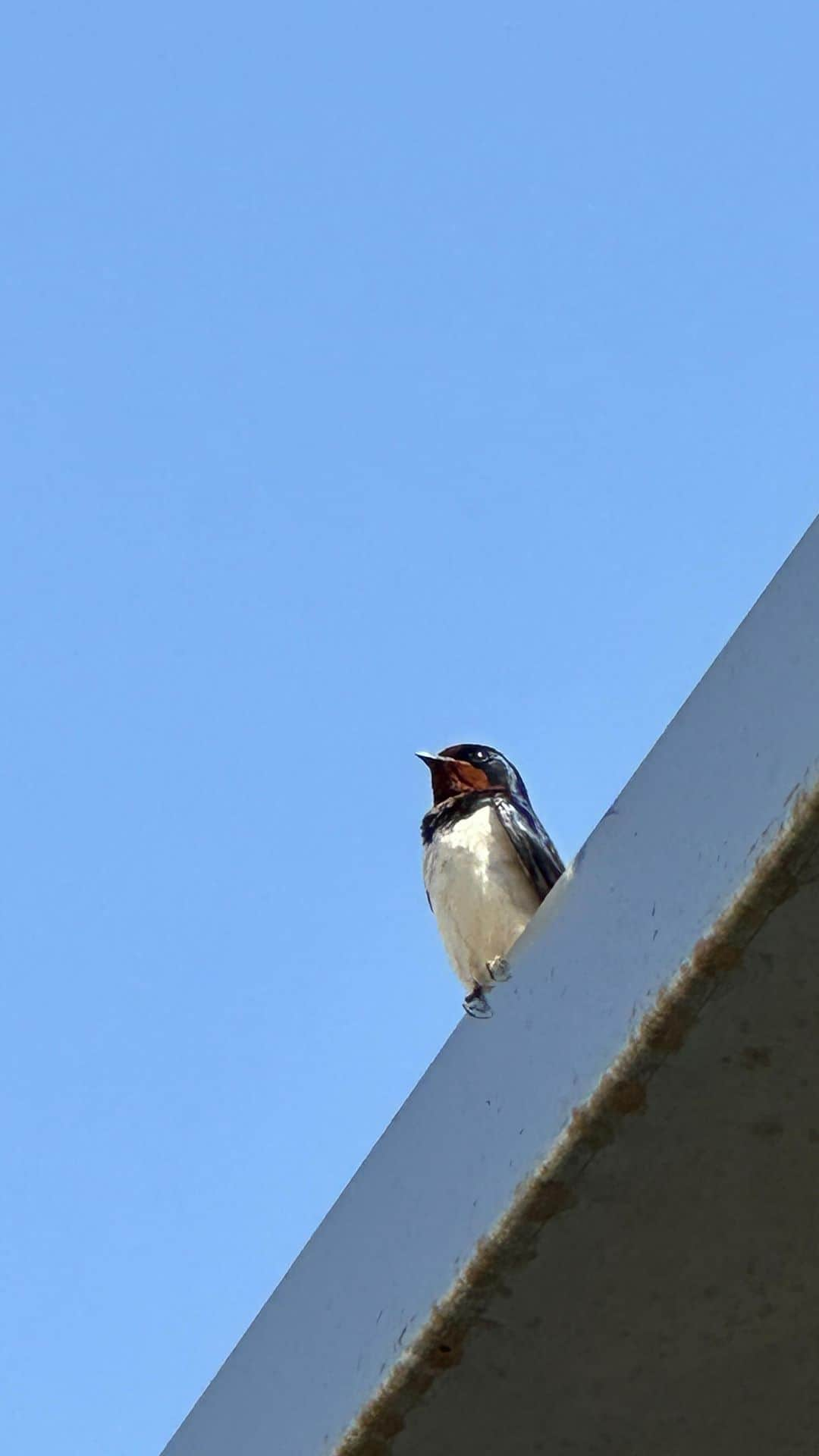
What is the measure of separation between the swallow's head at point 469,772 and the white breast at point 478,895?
19.5 inches

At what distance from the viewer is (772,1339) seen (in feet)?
7.53

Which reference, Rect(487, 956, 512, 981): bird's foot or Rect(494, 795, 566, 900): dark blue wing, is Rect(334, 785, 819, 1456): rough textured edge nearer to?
Rect(487, 956, 512, 981): bird's foot

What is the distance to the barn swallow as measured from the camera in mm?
4273

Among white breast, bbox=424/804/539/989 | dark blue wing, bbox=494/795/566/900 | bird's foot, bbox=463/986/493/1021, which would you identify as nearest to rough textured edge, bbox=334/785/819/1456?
bird's foot, bbox=463/986/493/1021

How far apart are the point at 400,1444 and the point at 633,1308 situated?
1.14 feet

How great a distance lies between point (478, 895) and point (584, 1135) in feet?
7.30

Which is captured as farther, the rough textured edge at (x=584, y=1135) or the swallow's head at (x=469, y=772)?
the swallow's head at (x=469, y=772)

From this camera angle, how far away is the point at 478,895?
14.2 ft

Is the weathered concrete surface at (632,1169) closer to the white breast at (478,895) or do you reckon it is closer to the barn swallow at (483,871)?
the barn swallow at (483,871)

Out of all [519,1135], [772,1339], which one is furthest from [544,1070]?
[772,1339]

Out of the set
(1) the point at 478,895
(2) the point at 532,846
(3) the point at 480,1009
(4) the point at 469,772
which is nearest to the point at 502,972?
(3) the point at 480,1009

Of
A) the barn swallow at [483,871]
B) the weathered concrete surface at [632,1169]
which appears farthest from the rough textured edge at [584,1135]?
the barn swallow at [483,871]

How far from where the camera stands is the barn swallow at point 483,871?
14.0 feet

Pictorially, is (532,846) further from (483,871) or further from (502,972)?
(502,972)
